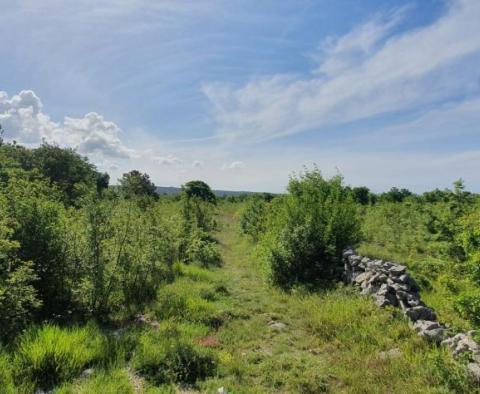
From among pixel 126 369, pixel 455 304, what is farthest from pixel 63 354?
pixel 455 304

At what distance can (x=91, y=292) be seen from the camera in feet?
21.3

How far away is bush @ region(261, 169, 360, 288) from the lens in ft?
32.4

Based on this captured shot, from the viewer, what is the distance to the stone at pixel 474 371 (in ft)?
13.6

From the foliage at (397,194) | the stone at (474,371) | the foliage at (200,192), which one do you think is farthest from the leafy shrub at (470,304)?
the foliage at (397,194)

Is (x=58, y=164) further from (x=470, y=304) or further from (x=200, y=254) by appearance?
(x=470, y=304)

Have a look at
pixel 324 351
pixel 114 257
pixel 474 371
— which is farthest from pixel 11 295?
pixel 474 371

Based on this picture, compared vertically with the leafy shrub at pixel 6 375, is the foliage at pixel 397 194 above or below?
above

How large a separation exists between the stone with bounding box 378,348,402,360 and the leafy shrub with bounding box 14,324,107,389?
4073mm

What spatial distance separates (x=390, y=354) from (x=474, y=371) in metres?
1.18

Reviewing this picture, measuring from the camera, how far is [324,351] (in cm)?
561

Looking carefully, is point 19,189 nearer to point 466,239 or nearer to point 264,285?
point 264,285

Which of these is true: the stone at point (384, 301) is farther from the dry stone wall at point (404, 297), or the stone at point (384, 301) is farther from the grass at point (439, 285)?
the grass at point (439, 285)

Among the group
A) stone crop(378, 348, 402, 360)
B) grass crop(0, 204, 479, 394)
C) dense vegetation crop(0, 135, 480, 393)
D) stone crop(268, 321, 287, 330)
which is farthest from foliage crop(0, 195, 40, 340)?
stone crop(378, 348, 402, 360)

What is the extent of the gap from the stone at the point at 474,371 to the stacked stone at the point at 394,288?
3.22ft
